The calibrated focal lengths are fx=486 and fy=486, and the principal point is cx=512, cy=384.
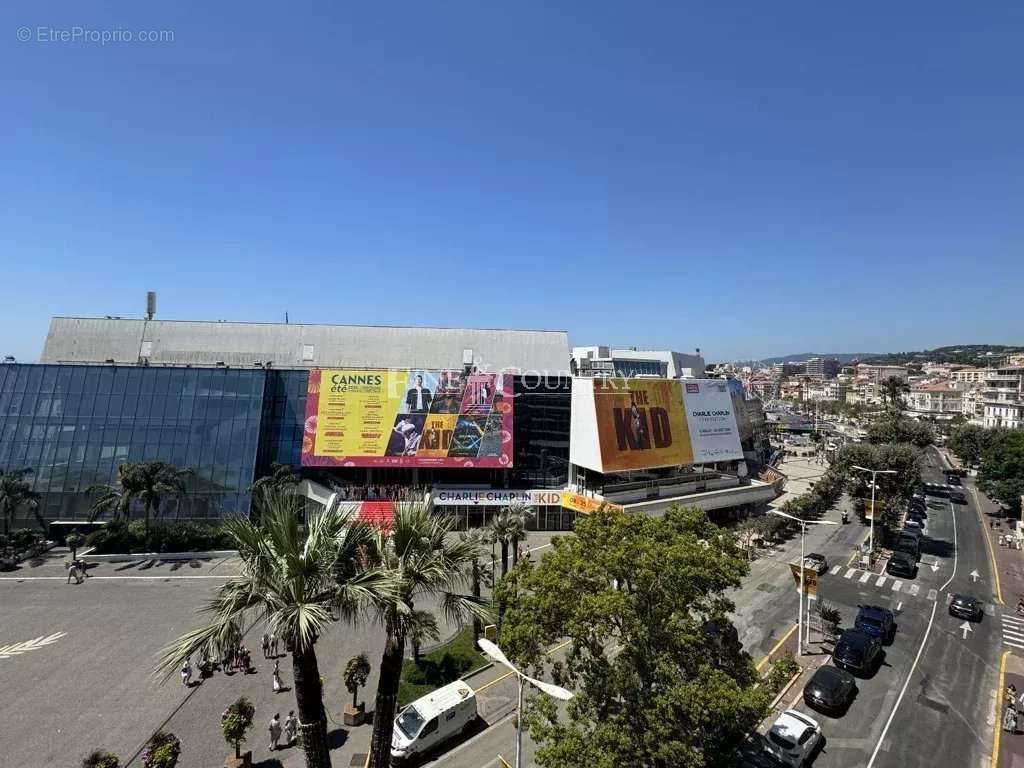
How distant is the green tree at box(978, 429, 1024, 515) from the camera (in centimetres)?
5204

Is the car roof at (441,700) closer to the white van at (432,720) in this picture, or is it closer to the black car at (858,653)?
the white van at (432,720)

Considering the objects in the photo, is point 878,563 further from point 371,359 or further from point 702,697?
point 371,359

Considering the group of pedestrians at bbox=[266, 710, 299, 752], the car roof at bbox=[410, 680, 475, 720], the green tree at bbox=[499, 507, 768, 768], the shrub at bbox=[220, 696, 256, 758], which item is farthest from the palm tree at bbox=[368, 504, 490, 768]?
the group of pedestrians at bbox=[266, 710, 299, 752]

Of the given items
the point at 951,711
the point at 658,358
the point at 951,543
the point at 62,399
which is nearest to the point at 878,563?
the point at 951,543

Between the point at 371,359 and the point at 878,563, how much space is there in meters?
53.6

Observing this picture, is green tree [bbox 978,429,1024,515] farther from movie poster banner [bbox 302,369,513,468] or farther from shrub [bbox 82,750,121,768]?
shrub [bbox 82,750,121,768]

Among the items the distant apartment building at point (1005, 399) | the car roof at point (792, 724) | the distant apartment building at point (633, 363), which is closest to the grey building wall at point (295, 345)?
the distant apartment building at point (633, 363)

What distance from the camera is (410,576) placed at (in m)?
10.8

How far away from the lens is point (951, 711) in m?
21.3

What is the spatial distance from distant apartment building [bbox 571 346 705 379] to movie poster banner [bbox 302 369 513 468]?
47.3 feet

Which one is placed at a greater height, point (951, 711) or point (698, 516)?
point (698, 516)

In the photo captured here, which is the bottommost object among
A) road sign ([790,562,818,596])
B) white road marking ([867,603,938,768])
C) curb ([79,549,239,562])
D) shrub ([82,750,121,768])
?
curb ([79,549,239,562])

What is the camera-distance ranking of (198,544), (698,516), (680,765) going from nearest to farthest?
(680,765), (698,516), (198,544)

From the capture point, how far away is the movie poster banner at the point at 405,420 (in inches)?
1795
